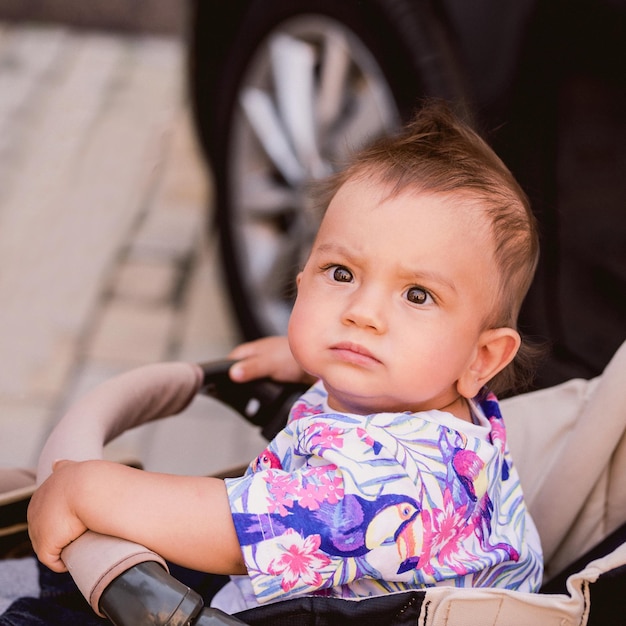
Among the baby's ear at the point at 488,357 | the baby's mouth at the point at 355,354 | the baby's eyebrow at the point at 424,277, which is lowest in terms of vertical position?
the baby's ear at the point at 488,357

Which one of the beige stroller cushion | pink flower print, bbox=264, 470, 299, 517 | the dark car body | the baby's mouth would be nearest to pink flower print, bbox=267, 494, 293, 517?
pink flower print, bbox=264, 470, 299, 517

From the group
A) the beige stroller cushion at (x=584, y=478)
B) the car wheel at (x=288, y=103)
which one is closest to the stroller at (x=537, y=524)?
the beige stroller cushion at (x=584, y=478)

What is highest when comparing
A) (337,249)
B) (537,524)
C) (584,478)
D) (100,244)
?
(337,249)

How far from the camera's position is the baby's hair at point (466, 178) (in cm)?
136

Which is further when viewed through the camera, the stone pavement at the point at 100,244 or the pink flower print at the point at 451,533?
the stone pavement at the point at 100,244

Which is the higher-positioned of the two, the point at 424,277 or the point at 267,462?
the point at 424,277

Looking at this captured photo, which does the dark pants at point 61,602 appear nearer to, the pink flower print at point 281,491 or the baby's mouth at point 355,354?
the pink flower print at point 281,491

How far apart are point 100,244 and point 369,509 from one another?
3.13m

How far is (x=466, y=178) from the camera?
1.37 m

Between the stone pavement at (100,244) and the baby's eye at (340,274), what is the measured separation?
1.63 m

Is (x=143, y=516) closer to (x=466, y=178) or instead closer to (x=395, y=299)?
(x=395, y=299)

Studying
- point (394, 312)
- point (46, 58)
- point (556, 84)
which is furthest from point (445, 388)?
point (46, 58)

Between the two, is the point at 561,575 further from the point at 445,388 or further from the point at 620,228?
the point at 620,228

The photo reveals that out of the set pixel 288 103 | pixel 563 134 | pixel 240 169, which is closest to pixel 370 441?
pixel 563 134
